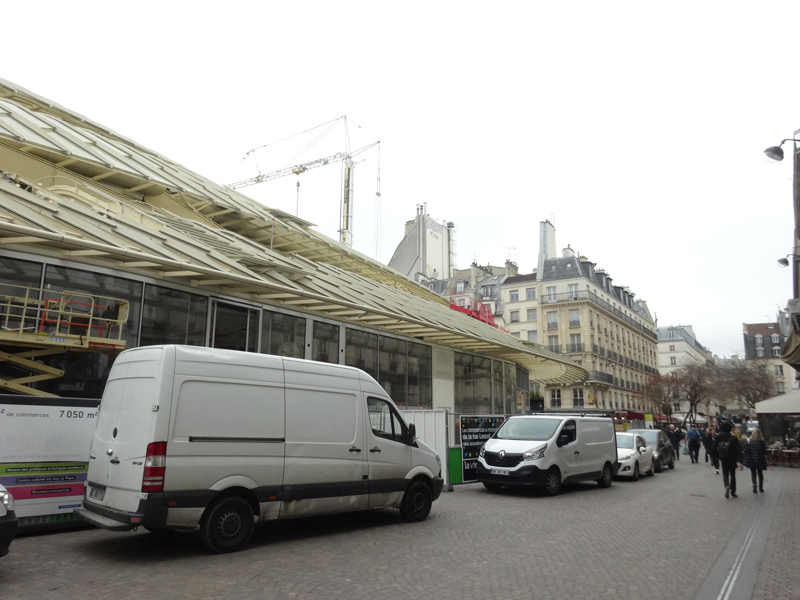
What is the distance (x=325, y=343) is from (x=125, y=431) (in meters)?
9.69

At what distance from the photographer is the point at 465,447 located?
1581 centimetres

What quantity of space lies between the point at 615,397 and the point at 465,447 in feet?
184

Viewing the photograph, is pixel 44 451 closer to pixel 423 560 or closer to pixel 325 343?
pixel 423 560

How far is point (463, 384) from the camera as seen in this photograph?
23234 mm

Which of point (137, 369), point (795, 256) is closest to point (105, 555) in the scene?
point (137, 369)

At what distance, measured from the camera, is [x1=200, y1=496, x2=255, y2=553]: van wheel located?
7320 mm

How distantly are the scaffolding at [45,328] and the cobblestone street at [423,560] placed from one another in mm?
3402

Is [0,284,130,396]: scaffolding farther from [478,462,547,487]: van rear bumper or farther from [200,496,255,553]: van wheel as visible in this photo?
[478,462,547,487]: van rear bumper

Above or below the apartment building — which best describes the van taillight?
below

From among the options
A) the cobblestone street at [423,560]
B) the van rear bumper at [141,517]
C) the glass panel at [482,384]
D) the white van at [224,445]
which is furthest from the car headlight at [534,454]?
the glass panel at [482,384]

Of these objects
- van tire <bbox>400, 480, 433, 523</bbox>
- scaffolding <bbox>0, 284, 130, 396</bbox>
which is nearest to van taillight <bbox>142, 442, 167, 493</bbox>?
van tire <bbox>400, 480, 433, 523</bbox>

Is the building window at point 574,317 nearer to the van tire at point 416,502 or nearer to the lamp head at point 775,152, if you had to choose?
the lamp head at point 775,152

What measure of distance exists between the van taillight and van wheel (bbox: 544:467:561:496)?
9.58 metres

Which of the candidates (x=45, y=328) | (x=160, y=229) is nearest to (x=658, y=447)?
(x=160, y=229)
